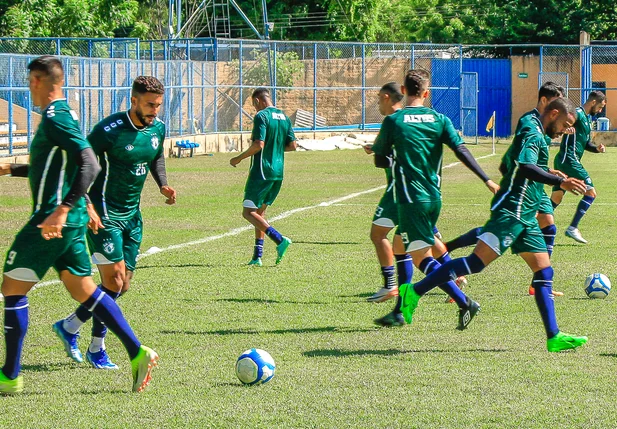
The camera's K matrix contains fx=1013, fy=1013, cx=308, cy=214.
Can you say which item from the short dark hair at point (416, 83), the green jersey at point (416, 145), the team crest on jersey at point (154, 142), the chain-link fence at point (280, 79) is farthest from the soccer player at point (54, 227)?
the chain-link fence at point (280, 79)

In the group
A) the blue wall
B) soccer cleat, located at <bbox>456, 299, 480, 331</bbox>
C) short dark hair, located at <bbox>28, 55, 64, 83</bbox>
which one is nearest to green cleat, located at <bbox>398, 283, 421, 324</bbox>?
soccer cleat, located at <bbox>456, 299, 480, 331</bbox>

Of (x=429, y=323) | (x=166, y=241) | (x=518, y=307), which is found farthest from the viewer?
(x=166, y=241)

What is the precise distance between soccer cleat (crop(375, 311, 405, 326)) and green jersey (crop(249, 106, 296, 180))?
13.8 ft

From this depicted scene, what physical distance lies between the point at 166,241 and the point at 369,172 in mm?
12748

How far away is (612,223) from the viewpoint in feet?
52.1

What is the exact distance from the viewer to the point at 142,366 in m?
6.16

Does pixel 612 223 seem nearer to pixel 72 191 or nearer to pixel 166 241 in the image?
pixel 166 241

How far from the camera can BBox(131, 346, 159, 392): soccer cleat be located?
243 inches

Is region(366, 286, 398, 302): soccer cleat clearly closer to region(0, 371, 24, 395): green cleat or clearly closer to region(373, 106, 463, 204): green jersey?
region(373, 106, 463, 204): green jersey

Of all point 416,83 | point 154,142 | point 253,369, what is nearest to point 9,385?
point 253,369

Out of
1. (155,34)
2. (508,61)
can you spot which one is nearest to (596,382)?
(508,61)

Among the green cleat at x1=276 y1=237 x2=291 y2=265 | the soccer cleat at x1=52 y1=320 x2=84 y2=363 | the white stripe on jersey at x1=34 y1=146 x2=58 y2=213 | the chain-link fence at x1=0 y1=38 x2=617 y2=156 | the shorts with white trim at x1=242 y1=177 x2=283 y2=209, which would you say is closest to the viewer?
the white stripe on jersey at x1=34 y1=146 x2=58 y2=213

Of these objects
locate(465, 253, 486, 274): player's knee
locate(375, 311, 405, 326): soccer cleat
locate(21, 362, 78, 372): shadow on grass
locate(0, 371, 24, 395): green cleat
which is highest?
locate(465, 253, 486, 274): player's knee

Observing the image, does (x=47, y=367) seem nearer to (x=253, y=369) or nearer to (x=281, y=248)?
(x=253, y=369)
